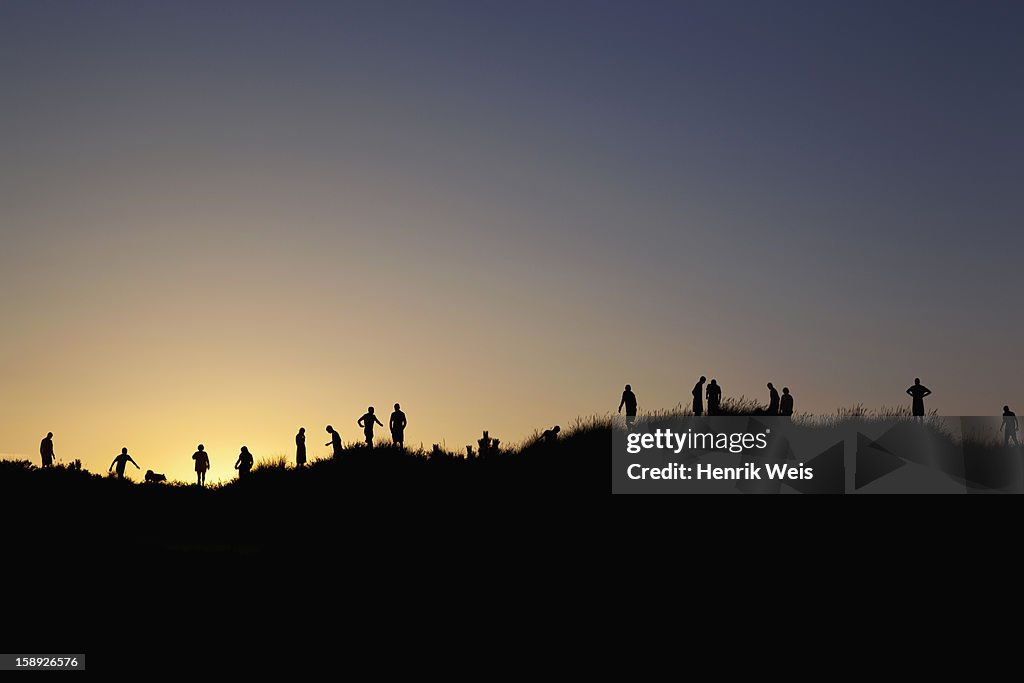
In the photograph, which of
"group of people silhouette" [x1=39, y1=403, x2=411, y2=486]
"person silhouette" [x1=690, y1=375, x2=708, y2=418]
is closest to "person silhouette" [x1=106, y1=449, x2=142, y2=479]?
"group of people silhouette" [x1=39, y1=403, x2=411, y2=486]

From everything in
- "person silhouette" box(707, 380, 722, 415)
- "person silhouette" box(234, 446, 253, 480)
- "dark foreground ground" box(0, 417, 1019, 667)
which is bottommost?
"dark foreground ground" box(0, 417, 1019, 667)

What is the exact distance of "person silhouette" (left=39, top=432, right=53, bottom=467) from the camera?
104 ft

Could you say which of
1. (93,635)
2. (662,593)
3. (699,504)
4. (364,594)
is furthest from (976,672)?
(93,635)

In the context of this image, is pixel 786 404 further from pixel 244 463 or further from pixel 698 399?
pixel 244 463

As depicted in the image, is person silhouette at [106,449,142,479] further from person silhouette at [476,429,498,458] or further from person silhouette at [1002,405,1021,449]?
person silhouette at [1002,405,1021,449]

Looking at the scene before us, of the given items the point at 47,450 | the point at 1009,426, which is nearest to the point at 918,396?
the point at 1009,426

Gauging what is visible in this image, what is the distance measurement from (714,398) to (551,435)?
6488 mm

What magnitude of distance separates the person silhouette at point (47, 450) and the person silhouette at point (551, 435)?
58.9ft

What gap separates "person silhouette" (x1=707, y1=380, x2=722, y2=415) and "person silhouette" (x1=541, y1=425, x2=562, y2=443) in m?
5.75

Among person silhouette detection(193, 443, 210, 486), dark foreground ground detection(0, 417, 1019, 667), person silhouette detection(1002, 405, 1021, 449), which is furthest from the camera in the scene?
person silhouette detection(193, 443, 210, 486)

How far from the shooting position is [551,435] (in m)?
33.1

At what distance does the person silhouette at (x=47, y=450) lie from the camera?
31781 millimetres

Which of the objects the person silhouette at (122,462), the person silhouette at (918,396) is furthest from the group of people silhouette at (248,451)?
the person silhouette at (918,396)

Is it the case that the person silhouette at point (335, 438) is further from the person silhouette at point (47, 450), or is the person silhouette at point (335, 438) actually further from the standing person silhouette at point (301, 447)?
the person silhouette at point (47, 450)
